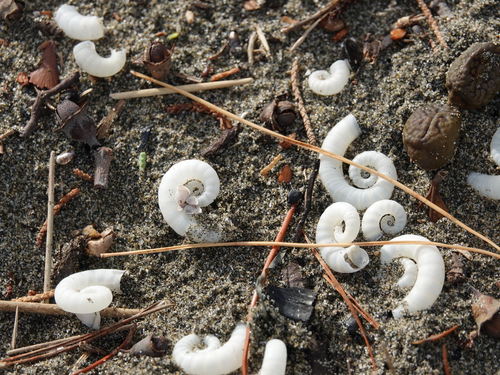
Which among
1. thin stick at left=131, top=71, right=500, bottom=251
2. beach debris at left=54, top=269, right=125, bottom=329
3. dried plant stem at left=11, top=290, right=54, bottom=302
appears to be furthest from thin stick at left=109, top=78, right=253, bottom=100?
dried plant stem at left=11, top=290, right=54, bottom=302

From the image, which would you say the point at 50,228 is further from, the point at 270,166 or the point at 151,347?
the point at 270,166

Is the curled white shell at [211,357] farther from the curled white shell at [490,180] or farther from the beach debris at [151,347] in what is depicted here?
the curled white shell at [490,180]

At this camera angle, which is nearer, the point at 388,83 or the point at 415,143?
the point at 415,143

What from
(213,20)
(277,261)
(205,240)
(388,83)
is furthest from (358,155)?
(213,20)

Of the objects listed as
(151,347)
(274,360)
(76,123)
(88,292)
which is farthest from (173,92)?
(274,360)

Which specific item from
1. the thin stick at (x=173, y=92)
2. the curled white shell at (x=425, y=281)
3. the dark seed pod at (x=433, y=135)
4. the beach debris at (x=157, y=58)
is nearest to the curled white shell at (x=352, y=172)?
the dark seed pod at (x=433, y=135)

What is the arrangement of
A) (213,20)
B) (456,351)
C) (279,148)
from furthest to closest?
(213,20), (279,148), (456,351)

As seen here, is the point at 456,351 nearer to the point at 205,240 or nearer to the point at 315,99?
the point at 205,240
